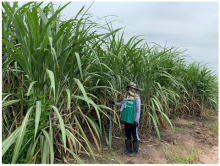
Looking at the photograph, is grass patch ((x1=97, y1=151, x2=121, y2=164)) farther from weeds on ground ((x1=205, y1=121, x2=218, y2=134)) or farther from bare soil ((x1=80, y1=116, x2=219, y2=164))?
weeds on ground ((x1=205, y1=121, x2=218, y2=134))

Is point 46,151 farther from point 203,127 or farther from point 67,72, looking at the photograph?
point 203,127

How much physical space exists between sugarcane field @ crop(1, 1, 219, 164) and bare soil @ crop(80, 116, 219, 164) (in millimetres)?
14

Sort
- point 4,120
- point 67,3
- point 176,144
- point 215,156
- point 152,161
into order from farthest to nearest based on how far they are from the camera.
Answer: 1. point 176,144
2. point 215,156
3. point 152,161
4. point 4,120
5. point 67,3

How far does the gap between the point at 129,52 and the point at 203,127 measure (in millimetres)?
2836

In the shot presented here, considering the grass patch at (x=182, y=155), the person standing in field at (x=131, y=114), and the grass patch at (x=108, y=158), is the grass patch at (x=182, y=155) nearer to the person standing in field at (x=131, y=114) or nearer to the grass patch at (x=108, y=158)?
the person standing in field at (x=131, y=114)

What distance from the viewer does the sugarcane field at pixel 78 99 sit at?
66.4 inches

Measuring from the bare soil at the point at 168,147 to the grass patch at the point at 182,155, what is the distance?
1.4 inches

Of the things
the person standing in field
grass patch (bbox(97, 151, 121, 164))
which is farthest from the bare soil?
the person standing in field

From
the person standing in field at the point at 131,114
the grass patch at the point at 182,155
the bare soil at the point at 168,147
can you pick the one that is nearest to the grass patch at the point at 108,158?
the bare soil at the point at 168,147

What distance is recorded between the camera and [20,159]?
6.02ft

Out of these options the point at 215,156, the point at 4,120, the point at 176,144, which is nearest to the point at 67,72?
the point at 4,120

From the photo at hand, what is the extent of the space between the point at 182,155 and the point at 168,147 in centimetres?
26

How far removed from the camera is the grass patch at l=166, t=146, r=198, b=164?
2463mm

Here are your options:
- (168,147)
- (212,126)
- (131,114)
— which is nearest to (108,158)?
(131,114)
